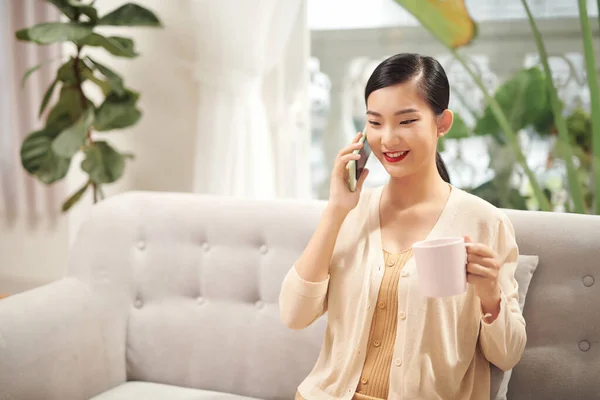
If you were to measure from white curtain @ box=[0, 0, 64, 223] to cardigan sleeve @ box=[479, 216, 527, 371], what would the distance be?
2.70m

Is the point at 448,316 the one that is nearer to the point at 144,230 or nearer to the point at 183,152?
the point at 144,230

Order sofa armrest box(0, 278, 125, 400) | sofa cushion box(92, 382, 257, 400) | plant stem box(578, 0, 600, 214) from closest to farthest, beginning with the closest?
sofa armrest box(0, 278, 125, 400)
sofa cushion box(92, 382, 257, 400)
plant stem box(578, 0, 600, 214)

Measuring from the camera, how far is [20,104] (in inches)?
140

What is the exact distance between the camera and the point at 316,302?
143 cm

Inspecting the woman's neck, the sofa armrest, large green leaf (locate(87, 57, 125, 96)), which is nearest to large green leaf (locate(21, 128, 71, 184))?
large green leaf (locate(87, 57, 125, 96))

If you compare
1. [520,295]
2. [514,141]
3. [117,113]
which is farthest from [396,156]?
[117,113]

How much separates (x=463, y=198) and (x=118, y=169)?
5.56ft

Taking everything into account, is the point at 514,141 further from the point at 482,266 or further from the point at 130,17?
the point at 130,17

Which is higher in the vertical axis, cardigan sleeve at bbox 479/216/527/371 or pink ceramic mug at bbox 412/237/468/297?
pink ceramic mug at bbox 412/237/468/297

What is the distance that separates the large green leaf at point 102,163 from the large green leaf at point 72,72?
264 millimetres

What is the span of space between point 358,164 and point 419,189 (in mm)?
135

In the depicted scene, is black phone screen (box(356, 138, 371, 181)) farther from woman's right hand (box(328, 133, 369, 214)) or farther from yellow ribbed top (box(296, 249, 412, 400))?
yellow ribbed top (box(296, 249, 412, 400))

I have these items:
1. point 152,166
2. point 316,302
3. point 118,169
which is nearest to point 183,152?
point 152,166

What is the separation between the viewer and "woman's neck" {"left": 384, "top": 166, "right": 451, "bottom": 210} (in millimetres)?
1434
